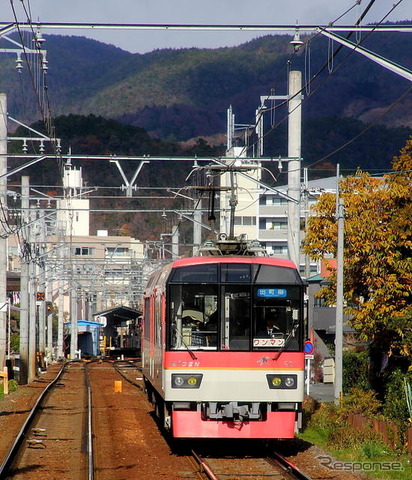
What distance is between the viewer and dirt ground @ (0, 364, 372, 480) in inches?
485

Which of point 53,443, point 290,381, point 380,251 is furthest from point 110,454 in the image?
point 380,251

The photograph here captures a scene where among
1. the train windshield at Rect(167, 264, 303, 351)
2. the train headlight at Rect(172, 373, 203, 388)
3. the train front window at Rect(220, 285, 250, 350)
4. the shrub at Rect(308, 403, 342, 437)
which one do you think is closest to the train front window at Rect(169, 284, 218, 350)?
the train windshield at Rect(167, 264, 303, 351)

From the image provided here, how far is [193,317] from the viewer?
539 inches

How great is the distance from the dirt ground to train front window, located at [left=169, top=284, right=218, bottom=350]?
1.74m

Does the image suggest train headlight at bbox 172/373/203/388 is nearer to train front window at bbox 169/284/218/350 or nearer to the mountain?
train front window at bbox 169/284/218/350

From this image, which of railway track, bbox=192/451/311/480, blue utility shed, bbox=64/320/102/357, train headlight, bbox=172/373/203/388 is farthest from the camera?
blue utility shed, bbox=64/320/102/357

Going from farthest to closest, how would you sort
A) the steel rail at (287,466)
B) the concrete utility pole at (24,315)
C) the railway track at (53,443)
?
the concrete utility pole at (24,315) → the railway track at (53,443) → the steel rail at (287,466)

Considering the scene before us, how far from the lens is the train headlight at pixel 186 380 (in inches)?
530

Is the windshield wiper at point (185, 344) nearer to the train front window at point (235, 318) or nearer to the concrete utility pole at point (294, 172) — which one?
the train front window at point (235, 318)

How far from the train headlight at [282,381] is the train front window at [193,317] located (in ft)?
3.15

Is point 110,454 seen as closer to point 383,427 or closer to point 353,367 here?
point 383,427

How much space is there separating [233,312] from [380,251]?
7125 millimetres

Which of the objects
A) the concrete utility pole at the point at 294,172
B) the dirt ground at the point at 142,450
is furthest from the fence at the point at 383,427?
the concrete utility pole at the point at 294,172

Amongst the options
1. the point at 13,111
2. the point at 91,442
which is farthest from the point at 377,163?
the point at 91,442
